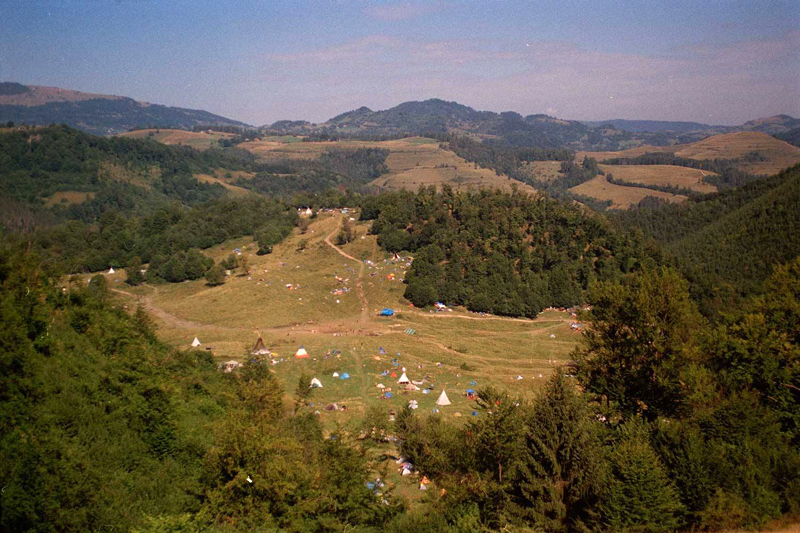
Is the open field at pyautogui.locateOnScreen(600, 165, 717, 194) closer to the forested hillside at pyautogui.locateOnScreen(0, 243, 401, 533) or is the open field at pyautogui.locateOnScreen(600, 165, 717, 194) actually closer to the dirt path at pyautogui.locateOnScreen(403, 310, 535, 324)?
the dirt path at pyautogui.locateOnScreen(403, 310, 535, 324)

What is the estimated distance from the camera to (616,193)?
6299 inches

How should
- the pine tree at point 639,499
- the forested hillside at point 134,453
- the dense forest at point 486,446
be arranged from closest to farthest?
the pine tree at point 639,499, the forested hillside at point 134,453, the dense forest at point 486,446

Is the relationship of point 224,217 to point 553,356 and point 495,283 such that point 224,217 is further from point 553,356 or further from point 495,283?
point 553,356

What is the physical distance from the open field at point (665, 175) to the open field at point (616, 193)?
9884mm

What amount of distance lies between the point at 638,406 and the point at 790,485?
5147mm

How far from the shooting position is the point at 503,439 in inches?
560

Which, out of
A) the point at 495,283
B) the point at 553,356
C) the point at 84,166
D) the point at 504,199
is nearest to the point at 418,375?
the point at 553,356

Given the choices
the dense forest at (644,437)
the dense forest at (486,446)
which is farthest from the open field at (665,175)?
the dense forest at (486,446)

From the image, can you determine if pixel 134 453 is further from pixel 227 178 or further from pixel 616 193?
pixel 227 178

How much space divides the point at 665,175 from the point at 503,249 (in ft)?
460

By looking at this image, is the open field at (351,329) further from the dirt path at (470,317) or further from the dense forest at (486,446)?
the dense forest at (486,446)

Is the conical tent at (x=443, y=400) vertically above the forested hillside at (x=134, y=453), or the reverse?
the forested hillside at (x=134, y=453)

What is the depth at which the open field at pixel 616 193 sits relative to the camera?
148 metres

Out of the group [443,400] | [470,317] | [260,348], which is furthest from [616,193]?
[260,348]
